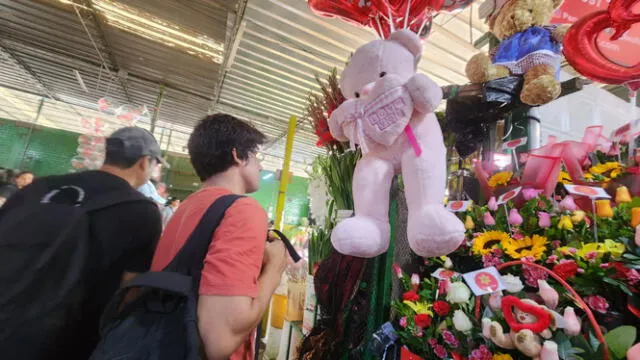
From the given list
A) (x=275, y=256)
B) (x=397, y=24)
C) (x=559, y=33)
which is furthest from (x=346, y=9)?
(x=275, y=256)

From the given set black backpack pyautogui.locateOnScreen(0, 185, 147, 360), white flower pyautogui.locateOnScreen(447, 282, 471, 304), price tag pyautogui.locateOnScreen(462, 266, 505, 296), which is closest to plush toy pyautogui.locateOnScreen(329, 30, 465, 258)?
price tag pyautogui.locateOnScreen(462, 266, 505, 296)

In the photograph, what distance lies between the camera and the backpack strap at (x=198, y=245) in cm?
77

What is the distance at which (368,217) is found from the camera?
2.61 feet

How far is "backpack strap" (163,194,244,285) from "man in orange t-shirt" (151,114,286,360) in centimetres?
1

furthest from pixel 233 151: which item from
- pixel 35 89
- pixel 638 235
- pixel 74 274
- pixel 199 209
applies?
pixel 35 89

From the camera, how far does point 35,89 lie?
5.88m

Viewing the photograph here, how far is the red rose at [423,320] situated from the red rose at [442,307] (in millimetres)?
37

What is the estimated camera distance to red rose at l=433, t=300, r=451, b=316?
835 millimetres

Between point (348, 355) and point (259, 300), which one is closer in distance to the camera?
point (259, 300)

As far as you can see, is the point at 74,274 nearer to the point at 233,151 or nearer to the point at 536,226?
the point at 233,151

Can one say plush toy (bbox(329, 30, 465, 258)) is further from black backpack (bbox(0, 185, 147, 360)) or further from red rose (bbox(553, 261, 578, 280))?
black backpack (bbox(0, 185, 147, 360))

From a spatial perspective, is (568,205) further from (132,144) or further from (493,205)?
(132,144)

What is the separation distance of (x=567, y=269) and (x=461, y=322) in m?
0.26

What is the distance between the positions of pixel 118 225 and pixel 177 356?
0.42 meters
